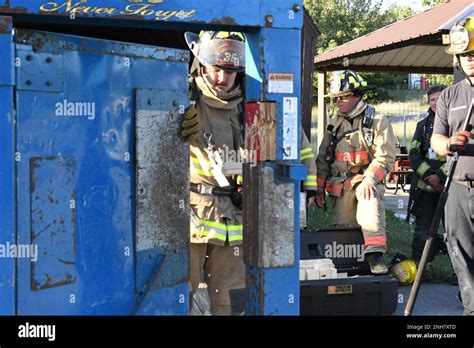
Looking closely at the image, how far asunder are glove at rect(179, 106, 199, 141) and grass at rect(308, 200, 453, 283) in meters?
4.87

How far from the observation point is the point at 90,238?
3248 mm

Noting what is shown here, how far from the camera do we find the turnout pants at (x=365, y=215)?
21.3 ft

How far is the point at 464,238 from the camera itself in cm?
511

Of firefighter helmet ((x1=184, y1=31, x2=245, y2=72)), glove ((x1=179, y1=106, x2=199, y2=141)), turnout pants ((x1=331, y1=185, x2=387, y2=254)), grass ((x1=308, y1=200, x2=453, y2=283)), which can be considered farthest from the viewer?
grass ((x1=308, y1=200, x2=453, y2=283))

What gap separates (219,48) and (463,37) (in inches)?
65.7

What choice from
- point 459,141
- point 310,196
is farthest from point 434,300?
point 459,141

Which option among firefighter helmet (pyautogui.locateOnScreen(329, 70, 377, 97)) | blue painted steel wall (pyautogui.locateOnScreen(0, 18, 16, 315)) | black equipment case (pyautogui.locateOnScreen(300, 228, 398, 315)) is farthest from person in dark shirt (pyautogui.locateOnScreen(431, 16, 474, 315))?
blue painted steel wall (pyautogui.locateOnScreen(0, 18, 16, 315))

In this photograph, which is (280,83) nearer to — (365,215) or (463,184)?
(463,184)

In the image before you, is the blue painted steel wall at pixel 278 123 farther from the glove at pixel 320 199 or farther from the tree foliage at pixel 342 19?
the tree foliage at pixel 342 19

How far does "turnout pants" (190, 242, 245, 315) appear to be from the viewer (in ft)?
16.1

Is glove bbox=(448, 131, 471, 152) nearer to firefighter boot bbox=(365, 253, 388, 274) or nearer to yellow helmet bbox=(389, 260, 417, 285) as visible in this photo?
firefighter boot bbox=(365, 253, 388, 274)

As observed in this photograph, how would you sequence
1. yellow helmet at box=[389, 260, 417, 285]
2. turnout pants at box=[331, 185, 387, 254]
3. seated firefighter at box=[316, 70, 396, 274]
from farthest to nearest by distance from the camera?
yellow helmet at box=[389, 260, 417, 285], seated firefighter at box=[316, 70, 396, 274], turnout pants at box=[331, 185, 387, 254]
